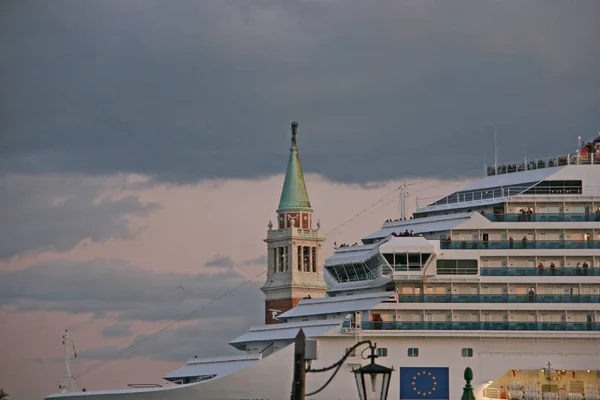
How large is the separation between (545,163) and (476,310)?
10.6 metres

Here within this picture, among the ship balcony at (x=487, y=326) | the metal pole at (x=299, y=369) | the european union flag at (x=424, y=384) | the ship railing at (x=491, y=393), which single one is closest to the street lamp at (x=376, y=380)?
the metal pole at (x=299, y=369)

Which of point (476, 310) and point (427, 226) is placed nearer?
point (476, 310)

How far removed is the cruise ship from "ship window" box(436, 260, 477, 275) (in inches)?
1.8

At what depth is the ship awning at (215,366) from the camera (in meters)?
68.6

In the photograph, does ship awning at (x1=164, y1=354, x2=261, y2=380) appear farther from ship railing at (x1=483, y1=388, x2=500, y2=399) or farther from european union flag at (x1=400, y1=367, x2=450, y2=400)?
ship railing at (x1=483, y1=388, x2=500, y2=399)

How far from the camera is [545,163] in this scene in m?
72.3

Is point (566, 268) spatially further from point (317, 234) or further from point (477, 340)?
point (317, 234)

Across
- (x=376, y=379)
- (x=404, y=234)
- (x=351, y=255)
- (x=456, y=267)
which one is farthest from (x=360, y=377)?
(x=351, y=255)

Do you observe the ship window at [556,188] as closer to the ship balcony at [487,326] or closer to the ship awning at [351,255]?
the ship balcony at [487,326]

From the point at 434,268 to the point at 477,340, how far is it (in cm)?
391

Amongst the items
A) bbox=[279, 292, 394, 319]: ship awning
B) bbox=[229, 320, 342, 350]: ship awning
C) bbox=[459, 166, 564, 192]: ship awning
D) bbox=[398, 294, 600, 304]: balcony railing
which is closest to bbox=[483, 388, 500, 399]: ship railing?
bbox=[398, 294, 600, 304]: balcony railing

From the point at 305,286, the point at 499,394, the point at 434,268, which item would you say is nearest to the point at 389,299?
the point at 434,268

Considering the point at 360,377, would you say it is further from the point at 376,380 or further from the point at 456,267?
the point at 456,267

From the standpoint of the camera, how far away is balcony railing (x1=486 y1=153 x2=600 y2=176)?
2788 inches
